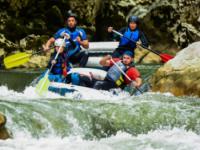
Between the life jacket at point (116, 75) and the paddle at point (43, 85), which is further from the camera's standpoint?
the life jacket at point (116, 75)

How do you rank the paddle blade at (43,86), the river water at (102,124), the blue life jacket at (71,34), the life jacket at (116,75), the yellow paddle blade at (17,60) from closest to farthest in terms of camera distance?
the river water at (102,124)
the paddle blade at (43,86)
the life jacket at (116,75)
the blue life jacket at (71,34)
the yellow paddle blade at (17,60)

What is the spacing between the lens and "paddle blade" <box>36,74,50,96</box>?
857 centimetres

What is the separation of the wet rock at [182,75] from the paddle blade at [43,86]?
81.5 inches

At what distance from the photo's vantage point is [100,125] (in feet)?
21.8

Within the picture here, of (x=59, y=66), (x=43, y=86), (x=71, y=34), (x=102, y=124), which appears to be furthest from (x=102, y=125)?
(x=71, y=34)

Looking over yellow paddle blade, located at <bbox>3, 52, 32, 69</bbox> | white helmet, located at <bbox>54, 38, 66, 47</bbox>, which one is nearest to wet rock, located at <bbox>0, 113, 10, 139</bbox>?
white helmet, located at <bbox>54, 38, 66, 47</bbox>

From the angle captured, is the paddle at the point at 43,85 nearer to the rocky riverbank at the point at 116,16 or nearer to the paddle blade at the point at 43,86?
the paddle blade at the point at 43,86

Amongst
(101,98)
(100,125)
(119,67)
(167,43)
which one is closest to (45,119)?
(100,125)

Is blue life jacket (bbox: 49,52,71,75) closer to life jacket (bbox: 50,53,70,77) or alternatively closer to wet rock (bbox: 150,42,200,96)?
life jacket (bbox: 50,53,70,77)

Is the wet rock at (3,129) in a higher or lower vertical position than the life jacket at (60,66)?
lower

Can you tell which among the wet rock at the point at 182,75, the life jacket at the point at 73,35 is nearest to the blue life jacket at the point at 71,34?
the life jacket at the point at 73,35

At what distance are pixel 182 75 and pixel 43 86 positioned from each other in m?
2.54

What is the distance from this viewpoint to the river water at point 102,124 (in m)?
5.90

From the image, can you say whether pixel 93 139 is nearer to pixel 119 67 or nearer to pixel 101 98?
pixel 101 98
